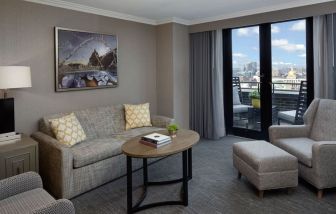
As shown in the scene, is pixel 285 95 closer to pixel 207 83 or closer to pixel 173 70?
pixel 207 83

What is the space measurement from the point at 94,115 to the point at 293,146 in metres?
2.75

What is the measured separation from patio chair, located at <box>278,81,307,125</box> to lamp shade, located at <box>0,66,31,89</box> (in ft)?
13.0

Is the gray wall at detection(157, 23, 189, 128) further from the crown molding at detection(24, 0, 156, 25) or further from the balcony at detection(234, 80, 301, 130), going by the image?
the balcony at detection(234, 80, 301, 130)

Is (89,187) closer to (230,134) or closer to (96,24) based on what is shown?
(96,24)

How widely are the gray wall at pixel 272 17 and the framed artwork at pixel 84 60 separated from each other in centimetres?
179

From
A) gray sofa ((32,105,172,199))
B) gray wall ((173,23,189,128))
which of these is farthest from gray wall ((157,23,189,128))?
gray sofa ((32,105,172,199))

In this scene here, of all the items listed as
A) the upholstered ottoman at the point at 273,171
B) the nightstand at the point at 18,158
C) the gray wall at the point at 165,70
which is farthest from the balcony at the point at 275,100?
the nightstand at the point at 18,158

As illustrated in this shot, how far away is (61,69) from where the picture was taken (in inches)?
138

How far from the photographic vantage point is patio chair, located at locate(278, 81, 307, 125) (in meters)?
4.05

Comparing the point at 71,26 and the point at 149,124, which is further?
the point at 149,124

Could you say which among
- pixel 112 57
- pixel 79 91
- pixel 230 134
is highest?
pixel 112 57

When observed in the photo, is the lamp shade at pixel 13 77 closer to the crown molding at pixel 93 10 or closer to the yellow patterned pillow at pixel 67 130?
the yellow patterned pillow at pixel 67 130

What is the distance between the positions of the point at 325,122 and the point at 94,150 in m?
2.91

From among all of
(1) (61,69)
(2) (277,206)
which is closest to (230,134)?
(2) (277,206)
